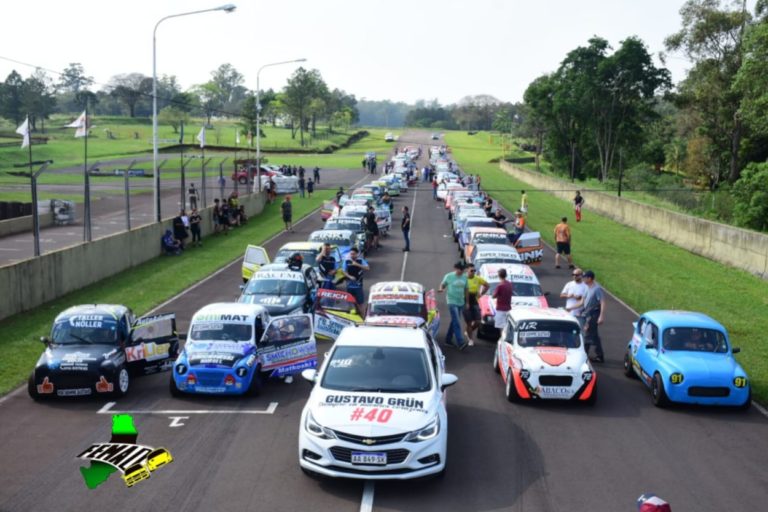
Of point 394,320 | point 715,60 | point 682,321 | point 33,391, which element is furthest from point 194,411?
point 715,60

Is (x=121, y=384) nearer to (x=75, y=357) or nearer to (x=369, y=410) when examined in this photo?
(x=75, y=357)

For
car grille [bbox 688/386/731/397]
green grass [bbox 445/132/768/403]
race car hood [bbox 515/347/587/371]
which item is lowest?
green grass [bbox 445/132/768/403]

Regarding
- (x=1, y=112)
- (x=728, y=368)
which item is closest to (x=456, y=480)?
(x=728, y=368)

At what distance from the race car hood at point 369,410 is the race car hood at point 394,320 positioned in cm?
534

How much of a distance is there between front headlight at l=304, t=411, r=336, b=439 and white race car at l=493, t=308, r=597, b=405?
15.8 feet

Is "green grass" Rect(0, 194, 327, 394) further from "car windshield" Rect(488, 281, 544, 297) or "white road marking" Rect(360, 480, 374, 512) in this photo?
"car windshield" Rect(488, 281, 544, 297)

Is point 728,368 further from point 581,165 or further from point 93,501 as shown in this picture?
point 581,165

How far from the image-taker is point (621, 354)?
58.0 feet

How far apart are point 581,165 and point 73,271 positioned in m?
74.7

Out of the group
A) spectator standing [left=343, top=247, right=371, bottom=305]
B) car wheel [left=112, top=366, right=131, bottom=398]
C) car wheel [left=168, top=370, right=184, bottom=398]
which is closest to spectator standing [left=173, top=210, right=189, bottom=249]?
spectator standing [left=343, top=247, right=371, bottom=305]

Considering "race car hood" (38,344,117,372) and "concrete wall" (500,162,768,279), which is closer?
"race car hood" (38,344,117,372)

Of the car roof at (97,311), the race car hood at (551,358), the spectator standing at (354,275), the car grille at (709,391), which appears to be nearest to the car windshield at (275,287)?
the spectator standing at (354,275)

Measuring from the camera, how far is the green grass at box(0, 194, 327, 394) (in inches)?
660

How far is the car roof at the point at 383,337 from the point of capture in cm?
1176
